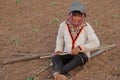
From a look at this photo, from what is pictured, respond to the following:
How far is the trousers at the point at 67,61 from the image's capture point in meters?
5.26

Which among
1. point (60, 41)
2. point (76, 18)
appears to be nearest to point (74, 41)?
point (60, 41)

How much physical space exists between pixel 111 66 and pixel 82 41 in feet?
1.90

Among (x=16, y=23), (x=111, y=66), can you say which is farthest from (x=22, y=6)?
(x=111, y=66)

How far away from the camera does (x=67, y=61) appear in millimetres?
5500

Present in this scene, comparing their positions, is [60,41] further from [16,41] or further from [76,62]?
[16,41]

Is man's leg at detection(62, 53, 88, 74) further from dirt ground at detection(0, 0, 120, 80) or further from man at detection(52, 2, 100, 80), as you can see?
dirt ground at detection(0, 0, 120, 80)

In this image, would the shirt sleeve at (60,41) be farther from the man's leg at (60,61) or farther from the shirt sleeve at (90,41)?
the shirt sleeve at (90,41)

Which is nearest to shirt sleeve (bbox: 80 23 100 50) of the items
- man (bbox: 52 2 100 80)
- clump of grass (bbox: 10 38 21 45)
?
man (bbox: 52 2 100 80)

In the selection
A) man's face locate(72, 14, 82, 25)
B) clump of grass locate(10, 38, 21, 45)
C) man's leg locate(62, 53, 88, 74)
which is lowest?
man's leg locate(62, 53, 88, 74)

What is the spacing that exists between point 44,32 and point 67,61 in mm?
1740

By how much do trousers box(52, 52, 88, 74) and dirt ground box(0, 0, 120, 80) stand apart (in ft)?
0.47

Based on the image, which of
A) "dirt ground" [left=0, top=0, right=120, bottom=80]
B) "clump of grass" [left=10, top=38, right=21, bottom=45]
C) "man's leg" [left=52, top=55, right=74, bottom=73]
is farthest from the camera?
"clump of grass" [left=10, top=38, right=21, bottom=45]

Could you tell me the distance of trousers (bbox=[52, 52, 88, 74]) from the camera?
207 inches

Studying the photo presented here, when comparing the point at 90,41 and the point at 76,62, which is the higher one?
the point at 90,41
